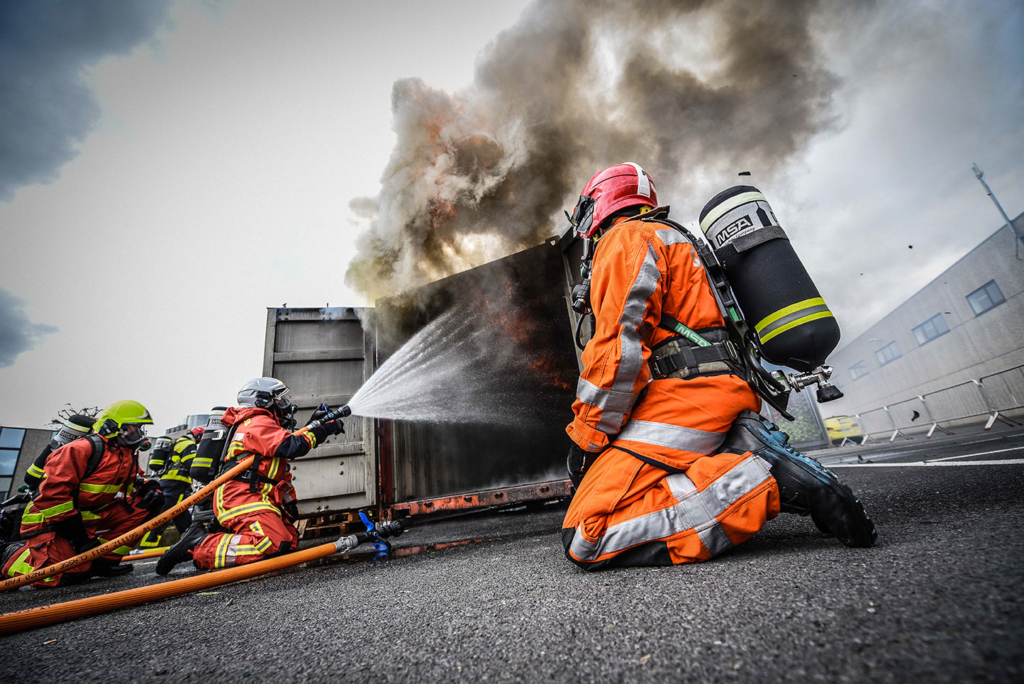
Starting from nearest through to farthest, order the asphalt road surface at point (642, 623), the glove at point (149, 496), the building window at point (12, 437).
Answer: the asphalt road surface at point (642, 623) < the glove at point (149, 496) < the building window at point (12, 437)

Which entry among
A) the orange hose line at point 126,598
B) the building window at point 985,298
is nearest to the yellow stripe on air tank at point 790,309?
the orange hose line at point 126,598

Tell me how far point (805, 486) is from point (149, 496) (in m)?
6.43

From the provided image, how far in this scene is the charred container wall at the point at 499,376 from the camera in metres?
5.14

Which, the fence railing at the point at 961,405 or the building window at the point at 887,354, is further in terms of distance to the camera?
the building window at the point at 887,354

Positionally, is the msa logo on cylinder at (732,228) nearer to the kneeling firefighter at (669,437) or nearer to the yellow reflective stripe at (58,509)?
the kneeling firefighter at (669,437)

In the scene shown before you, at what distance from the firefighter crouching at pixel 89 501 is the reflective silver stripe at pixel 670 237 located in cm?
513

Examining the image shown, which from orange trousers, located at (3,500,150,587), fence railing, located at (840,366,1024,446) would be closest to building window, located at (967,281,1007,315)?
fence railing, located at (840,366,1024,446)

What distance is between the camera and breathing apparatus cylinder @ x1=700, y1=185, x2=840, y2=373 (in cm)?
177

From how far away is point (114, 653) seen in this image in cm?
134

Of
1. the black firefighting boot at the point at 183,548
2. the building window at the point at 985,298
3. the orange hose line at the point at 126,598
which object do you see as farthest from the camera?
the building window at the point at 985,298

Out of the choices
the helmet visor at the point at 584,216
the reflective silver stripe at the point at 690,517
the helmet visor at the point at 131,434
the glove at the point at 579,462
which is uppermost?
the helmet visor at the point at 584,216

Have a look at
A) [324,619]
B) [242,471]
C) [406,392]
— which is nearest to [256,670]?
[324,619]

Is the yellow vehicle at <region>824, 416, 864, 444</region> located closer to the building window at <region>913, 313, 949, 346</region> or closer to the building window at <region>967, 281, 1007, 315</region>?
the building window at <region>967, 281, 1007, 315</region>

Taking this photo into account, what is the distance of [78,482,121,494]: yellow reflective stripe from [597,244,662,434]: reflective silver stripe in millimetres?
5231
